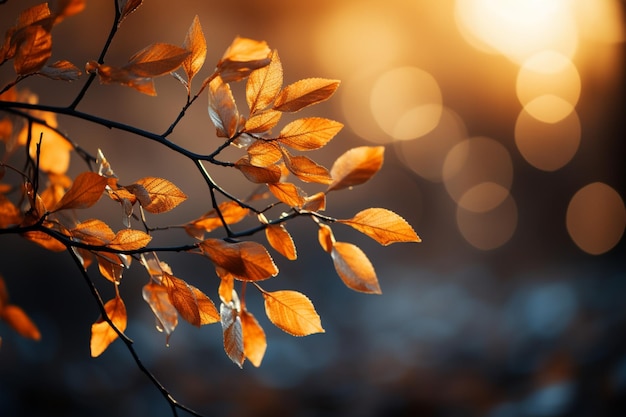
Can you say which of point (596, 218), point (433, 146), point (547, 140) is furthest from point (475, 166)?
point (596, 218)

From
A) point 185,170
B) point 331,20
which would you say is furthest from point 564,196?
point 185,170

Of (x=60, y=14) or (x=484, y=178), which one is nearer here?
(x=60, y=14)

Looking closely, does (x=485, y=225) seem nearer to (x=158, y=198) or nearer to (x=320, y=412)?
(x=320, y=412)

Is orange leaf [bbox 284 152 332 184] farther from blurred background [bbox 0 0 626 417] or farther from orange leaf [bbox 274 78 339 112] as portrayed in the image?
blurred background [bbox 0 0 626 417]

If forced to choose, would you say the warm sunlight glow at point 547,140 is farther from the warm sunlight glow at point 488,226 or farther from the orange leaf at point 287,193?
the orange leaf at point 287,193

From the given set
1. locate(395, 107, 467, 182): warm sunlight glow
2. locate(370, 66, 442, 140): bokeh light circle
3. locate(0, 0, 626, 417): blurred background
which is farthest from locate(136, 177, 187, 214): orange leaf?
locate(395, 107, 467, 182): warm sunlight glow

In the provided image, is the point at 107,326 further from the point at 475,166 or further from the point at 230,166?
the point at 475,166

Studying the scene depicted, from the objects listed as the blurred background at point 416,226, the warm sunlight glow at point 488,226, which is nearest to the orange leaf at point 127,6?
the blurred background at point 416,226
